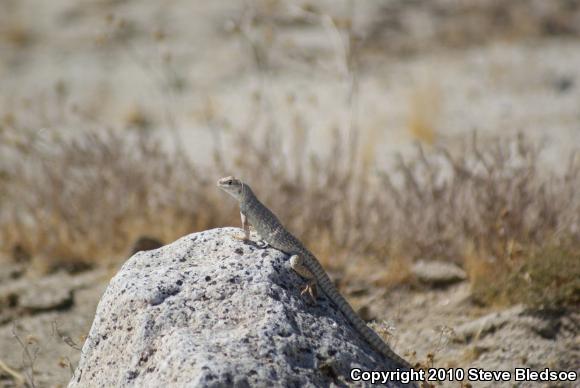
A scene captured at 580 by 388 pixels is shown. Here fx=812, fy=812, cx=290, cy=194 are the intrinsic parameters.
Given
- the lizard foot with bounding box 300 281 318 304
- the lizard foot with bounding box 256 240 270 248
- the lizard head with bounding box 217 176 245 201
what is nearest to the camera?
the lizard foot with bounding box 300 281 318 304

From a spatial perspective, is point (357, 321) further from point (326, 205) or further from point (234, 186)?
point (326, 205)

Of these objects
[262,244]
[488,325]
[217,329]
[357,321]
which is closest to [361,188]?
[488,325]

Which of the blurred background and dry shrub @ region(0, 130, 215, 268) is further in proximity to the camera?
dry shrub @ region(0, 130, 215, 268)

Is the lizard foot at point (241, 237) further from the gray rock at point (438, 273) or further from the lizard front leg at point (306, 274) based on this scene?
the gray rock at point (438, 273)

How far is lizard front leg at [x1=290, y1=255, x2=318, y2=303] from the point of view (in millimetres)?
4164

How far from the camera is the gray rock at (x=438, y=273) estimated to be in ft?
22.7

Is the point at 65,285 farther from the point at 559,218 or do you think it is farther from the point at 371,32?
the point at 371,32

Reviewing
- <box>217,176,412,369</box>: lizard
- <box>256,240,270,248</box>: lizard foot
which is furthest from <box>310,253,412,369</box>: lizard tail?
<box>256,240,270,248</box>: lizard foot

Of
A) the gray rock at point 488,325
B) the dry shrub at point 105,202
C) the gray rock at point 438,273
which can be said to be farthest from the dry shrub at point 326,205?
the gray rock at point 488,325

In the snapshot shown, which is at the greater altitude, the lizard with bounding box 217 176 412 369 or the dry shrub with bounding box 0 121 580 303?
the lizard with bounding box 217 176 412 369

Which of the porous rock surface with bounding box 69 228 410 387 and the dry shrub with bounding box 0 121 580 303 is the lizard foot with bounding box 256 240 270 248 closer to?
the porous rock surface with bounding box 69 228 410 387

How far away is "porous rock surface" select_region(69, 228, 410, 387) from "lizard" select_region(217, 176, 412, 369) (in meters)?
0.06

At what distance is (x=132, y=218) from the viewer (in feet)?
26.8

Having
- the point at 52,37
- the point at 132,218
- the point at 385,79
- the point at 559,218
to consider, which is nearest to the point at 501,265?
the point at 559,218
